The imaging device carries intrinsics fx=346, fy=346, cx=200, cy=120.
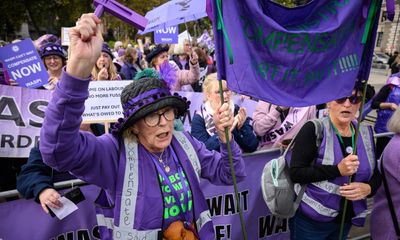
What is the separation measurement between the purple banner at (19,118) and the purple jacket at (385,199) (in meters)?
2.52

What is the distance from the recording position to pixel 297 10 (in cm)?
196

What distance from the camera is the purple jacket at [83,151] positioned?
54.9 inches

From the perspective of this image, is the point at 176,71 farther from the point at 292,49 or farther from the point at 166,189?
the point at 166,189

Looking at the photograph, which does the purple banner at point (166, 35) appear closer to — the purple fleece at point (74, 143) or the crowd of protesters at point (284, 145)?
the crowd of protesters at point (284, 145)

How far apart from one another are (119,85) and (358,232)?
10.4 ft

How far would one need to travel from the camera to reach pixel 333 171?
2330mm

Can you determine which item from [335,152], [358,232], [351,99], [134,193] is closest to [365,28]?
[351,99]

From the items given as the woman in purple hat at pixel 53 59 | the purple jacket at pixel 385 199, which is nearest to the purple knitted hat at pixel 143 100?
the purple jacket at pixel 385 199

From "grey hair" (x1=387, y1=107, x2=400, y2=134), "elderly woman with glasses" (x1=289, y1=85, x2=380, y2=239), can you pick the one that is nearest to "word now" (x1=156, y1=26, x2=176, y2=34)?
"elderly woman with glasses" (x1=289, y1=85, x2=380, y2=239)

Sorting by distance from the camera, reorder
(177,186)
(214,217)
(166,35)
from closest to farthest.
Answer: (177,186)
(214,217)
(166,35)

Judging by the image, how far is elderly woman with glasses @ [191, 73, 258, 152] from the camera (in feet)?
9.83

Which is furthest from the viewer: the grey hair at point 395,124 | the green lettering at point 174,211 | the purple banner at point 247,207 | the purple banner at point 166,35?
the purple banner at point 166,35

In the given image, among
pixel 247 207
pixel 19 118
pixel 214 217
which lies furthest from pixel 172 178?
pixel 19 118

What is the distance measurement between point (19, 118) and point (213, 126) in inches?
71.4
